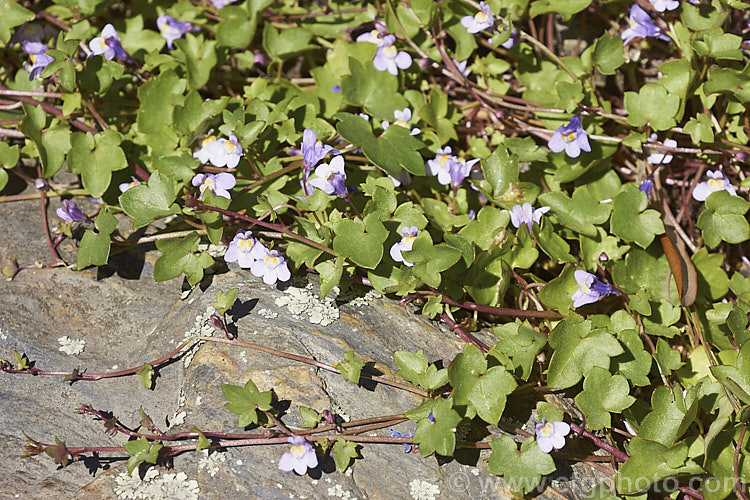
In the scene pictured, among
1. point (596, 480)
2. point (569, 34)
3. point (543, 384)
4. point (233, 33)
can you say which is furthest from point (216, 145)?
point (569, 34)

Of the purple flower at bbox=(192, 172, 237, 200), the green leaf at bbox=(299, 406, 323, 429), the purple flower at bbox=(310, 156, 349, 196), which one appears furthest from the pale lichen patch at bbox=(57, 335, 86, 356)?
the purple flower at bbox=(310, 156, 349, 196)

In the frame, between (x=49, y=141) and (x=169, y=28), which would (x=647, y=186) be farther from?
(x=49, y=141)

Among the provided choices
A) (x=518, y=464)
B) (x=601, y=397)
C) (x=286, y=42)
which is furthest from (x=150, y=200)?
(x=601, y=397)

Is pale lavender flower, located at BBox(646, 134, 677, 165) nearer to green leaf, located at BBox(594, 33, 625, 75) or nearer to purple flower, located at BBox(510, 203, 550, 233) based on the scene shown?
green leaf, located at BBox(594, 33, 625, 75)

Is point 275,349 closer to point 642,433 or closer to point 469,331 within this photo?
point 469,331

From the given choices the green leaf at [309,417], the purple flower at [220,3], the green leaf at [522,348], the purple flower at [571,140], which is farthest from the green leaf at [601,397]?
the purple flower at [220,3]

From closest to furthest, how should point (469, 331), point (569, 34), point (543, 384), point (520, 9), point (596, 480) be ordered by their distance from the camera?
point (596, 480) < point (543, 384) < point (469, 331) < point (520, 9) < point (569, 34)

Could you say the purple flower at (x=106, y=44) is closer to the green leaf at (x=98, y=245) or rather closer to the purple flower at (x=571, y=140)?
the green leaf at (x=98, y=245)
